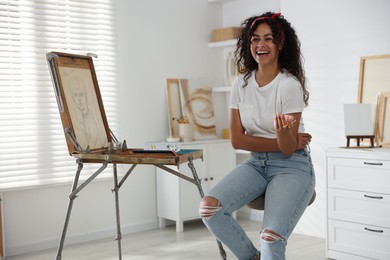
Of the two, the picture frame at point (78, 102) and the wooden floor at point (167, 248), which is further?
the wooden floor at point (167, 248)

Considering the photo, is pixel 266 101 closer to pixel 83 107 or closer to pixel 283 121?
pixel 283 121

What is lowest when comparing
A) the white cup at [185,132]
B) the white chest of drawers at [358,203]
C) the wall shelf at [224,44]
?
the white chest of drawers at [358,203]

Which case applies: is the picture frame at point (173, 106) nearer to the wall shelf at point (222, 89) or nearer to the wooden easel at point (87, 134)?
the wall shelf at point (222, 89)

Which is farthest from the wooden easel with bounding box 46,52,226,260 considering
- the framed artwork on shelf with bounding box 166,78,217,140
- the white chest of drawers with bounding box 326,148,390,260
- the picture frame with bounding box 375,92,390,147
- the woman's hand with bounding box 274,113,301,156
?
the framed artwork on shelf with bounding box 166,78,217,140

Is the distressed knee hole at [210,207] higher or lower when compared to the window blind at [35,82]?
lower

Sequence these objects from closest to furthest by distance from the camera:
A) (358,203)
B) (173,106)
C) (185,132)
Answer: (358,203), (185,132), (173,106)

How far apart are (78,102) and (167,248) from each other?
1.38 meters

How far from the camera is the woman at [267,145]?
97.8 inches

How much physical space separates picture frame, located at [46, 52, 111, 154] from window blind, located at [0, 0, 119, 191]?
0.78 metres

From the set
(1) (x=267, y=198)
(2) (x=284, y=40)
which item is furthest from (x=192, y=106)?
(1) (x=267, y=198)

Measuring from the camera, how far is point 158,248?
13.6 feet

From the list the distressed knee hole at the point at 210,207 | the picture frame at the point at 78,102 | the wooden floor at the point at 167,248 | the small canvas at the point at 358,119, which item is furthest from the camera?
the wooden floor at the point at 167,248

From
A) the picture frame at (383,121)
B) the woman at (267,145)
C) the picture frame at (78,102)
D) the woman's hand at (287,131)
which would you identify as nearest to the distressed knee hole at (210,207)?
the woman at (267,145)

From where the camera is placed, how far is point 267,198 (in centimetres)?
254
